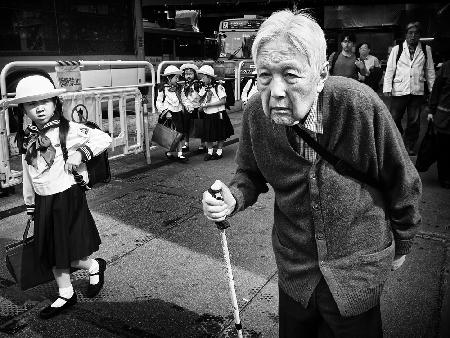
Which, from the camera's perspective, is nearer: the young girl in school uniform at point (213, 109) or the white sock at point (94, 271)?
the white sock at point (94, 271)

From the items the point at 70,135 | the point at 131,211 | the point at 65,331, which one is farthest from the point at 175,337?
the point at 131,211

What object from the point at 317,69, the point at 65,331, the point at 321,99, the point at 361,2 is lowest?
the point at 65,331

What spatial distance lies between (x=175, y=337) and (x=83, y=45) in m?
9.34

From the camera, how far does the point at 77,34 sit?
1040 centimetres

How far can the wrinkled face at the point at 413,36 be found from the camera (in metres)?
6.79

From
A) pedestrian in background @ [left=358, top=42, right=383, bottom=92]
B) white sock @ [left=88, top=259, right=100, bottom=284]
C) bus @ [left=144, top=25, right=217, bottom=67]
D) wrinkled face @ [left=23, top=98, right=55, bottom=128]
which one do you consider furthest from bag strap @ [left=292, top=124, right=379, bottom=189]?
bus @ [left=144, top=25, right=217, bottom=67]

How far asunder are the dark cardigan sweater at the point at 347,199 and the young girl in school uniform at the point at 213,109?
589cm

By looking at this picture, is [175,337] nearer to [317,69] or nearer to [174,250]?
[174,250]

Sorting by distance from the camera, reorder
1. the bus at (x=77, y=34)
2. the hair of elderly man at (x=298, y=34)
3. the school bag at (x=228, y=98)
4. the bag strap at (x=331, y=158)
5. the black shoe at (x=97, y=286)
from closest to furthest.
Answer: the hair of elderly man at (x=298, y=34), the bag strap at (x=331, y=158), the black shoe at (x=97, y=286), the school bag at (x=228, y=98), the bus at (x=77, y=34)

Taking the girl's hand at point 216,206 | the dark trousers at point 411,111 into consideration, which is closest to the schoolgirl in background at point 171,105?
the dark trousers at point 411,111

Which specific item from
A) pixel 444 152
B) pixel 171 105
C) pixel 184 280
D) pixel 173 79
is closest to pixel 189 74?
pixel 173 79

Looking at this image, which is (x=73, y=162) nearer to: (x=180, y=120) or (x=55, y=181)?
(x=55, y=181)

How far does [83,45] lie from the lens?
10.6 meters

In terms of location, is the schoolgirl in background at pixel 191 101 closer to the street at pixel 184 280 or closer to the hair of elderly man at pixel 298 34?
the street at pixel 184 280
